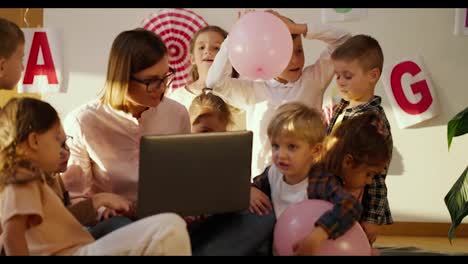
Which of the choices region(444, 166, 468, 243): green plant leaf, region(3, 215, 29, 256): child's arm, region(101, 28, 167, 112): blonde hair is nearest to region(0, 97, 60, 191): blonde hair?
region(3, 215, 29, 256): child's arm

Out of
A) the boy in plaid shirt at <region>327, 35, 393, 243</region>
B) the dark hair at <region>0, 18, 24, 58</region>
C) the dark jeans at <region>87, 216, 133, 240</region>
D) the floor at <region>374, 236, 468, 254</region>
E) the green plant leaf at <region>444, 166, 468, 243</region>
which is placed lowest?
the floor at <region>374, 236, 468, 254</region>

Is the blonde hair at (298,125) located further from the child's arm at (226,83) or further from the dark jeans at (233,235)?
the child's arm at (226,83)

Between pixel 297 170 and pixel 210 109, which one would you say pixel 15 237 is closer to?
pixel 297 170

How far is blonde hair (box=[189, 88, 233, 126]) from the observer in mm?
3020

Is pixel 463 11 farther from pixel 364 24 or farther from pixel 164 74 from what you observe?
pixel 164 74

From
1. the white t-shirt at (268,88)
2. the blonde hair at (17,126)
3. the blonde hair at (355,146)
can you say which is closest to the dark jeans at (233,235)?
the blonde hair at (355,146)

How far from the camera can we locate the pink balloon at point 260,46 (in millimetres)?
3002

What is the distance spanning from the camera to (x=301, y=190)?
99.1 inches

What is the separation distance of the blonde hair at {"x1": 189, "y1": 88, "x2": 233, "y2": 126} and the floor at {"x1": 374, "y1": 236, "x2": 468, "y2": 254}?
1454mm

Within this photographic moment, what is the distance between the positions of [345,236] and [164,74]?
0.74m

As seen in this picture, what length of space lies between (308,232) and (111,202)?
551 millimetres

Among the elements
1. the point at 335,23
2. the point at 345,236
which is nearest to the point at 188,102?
the point at 335,23

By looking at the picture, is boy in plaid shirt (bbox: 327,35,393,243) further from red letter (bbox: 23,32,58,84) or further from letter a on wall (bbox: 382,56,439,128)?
red letter (bbox: 23,32,58,84)

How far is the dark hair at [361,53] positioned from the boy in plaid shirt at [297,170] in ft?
1.73
